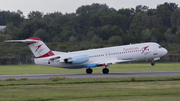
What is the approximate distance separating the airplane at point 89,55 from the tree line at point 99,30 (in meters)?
32.3

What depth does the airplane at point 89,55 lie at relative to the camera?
38.1m

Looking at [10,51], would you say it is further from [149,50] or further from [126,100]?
[126,100]

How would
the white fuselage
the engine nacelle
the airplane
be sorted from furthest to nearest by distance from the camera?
the white fuselage
the engine nacelle
the airplane

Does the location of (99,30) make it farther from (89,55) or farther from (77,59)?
(77,59)

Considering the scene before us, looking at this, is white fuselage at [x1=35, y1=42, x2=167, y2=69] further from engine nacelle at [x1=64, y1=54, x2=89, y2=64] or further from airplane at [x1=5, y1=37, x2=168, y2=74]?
engine nacelle at [x1=64, y1=54, x2=89, y2=64]

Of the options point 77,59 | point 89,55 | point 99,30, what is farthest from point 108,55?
point 99,30

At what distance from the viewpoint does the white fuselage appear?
38500mm

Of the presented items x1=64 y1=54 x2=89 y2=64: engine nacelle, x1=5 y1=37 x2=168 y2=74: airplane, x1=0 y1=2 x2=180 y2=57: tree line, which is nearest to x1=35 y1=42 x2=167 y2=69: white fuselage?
x1=5 y1=37 x2=168 y2=74: airplane

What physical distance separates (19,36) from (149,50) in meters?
66.1

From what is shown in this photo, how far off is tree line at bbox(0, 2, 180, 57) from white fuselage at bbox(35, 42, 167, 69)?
3252 centimetres

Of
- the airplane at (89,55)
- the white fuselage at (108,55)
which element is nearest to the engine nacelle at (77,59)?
the airplane at (89,55)

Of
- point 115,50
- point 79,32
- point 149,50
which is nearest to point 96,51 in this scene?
point 115,50

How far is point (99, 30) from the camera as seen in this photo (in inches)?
4058

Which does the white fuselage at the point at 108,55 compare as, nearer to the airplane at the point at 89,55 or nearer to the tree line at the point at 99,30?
the airplane at the point at 89,55
